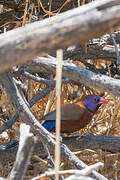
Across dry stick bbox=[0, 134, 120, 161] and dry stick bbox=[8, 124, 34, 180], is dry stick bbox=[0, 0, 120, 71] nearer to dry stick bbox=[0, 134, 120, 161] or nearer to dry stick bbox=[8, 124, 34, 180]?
→ dry stick bbox=[8, 124, 34, 180]

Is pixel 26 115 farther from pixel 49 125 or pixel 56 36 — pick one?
pixel 56 36

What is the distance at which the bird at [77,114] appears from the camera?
316 cm

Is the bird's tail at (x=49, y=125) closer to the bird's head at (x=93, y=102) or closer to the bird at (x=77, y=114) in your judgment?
the bird at (x=77, y=114)

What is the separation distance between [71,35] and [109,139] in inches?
69.7

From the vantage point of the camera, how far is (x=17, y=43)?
988mm

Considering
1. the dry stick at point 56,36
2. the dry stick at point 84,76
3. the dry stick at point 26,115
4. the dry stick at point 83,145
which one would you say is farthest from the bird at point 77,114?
the dry stick at point 56,36

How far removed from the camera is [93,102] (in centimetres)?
334

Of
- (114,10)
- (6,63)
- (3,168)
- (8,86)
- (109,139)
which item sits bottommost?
(3,168)

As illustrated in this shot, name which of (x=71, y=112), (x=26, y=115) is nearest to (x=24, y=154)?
(x=26, y=115)

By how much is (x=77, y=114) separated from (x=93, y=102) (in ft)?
Answer: 0.54

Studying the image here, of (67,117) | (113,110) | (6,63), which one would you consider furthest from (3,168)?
(6,63)

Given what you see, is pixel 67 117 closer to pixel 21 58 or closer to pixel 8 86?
pixel 8 86

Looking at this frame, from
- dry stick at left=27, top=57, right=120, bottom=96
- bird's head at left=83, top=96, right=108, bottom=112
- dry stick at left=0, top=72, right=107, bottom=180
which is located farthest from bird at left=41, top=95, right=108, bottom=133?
dry stick at left=27, top=57, right=120, bottom=96

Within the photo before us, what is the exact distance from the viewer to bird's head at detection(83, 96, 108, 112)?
10.9ft
